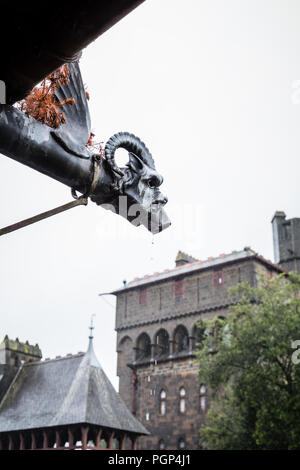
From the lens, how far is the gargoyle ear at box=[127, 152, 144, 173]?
3531mm

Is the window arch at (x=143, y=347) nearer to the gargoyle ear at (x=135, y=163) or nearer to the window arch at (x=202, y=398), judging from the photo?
the window arch at (x=202, y=398)

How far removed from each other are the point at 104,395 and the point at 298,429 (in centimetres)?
1156

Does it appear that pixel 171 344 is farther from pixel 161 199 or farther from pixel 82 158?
pixel 82 158

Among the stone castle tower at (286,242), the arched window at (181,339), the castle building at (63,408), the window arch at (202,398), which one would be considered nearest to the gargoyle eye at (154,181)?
the castle building at (63,408)

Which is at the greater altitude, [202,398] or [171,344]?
[171,344]

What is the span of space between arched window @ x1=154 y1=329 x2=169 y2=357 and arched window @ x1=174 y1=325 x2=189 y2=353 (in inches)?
33.3

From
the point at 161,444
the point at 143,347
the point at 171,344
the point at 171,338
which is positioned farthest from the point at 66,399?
the point at 143,347

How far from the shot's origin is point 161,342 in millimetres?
40312

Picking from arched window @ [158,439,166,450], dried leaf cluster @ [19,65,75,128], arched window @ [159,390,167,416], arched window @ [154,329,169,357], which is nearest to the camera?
dried leaf cluster @ [19,65,75,128]

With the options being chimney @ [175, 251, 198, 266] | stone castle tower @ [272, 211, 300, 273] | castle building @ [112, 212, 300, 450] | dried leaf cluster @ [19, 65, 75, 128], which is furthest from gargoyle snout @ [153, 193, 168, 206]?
stone castle tower @ [272, 211, 300, 273]

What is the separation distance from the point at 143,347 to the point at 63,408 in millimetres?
12408

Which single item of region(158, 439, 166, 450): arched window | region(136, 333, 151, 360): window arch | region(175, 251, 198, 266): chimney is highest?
region(175, 251, 198, 266): chimney

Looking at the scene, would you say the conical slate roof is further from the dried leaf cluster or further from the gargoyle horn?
the dried leaf cluster
